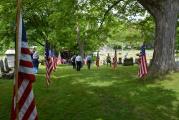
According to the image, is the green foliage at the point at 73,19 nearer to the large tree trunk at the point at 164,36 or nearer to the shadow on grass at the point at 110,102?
the large tree trunk at the point at 164,36

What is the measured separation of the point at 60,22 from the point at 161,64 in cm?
941

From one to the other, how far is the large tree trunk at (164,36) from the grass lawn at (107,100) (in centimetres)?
80

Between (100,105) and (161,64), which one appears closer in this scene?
(100,105)

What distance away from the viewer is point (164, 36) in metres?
23.3

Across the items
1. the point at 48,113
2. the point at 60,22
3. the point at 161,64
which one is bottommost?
the point at 48,113

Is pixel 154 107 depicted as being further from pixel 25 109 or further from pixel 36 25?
pixel 36 25

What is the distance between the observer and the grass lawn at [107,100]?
50.3 feet

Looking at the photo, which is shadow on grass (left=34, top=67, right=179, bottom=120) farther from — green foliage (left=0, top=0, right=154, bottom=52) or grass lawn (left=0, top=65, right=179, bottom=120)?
green foliage (left=0, top=0, right=154, bottom=52)

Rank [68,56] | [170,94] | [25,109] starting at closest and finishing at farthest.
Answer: [25,109] → [170,94] → [68,56]

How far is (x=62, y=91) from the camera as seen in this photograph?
20.7 metres

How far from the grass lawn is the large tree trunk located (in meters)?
0.80

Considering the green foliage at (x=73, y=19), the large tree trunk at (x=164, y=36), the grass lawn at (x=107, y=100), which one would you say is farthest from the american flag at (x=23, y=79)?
the green foliage at (x=73, y=19)

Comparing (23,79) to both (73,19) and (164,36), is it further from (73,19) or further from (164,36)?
(73,19)

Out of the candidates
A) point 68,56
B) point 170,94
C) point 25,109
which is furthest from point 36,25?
point 25,109
